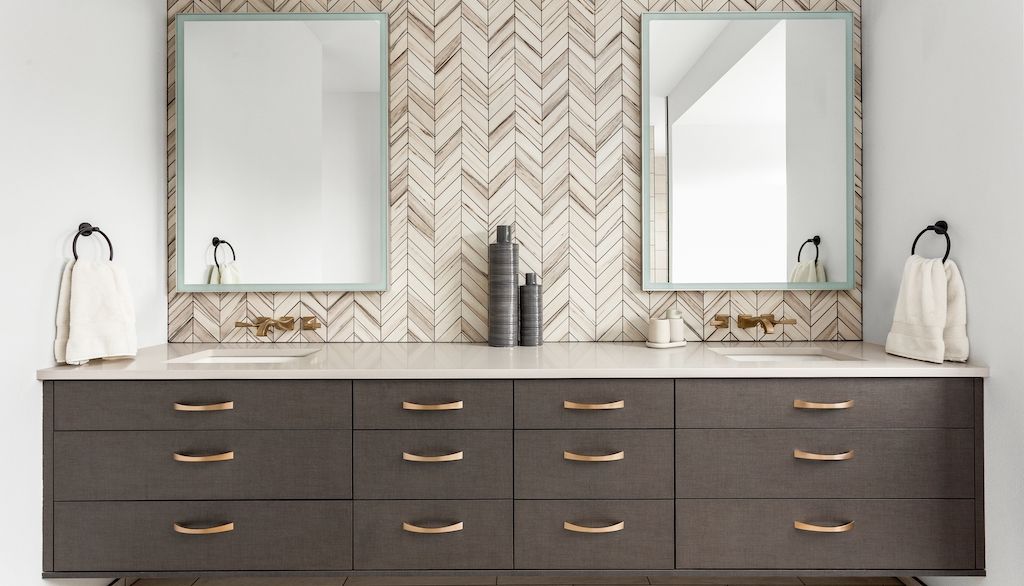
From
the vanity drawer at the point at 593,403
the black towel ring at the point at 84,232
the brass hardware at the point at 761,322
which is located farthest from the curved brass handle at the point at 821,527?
the black towel ring at the point at 84,232

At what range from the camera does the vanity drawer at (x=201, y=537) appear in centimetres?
163

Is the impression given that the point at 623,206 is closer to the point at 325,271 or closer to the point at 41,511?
the point at 325,271

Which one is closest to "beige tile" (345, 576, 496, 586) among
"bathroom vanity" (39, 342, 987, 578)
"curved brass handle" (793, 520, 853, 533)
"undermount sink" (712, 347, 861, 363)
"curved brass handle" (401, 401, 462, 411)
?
"bathroom vanity" (39, 342, 987, 578)

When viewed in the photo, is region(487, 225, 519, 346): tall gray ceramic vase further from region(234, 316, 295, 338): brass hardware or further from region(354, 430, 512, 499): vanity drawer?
region(234, 316, 295, 338): brass hardware

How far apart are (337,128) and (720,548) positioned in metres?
1.86

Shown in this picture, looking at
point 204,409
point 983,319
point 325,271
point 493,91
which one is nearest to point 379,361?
point 204,409

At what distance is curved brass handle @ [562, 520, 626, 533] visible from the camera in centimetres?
163

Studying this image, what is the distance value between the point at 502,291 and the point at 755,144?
1065mm

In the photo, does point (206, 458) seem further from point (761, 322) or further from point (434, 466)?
point (761, 322)

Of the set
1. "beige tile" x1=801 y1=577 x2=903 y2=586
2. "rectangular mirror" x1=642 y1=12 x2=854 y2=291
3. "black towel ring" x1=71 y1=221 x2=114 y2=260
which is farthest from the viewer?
"rectangular mirror" x1=642 y1=12 x2=854 y2=291

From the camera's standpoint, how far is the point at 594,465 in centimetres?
164

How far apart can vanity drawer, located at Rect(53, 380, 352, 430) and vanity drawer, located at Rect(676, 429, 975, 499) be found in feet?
3.16

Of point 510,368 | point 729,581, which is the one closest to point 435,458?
point 510,368

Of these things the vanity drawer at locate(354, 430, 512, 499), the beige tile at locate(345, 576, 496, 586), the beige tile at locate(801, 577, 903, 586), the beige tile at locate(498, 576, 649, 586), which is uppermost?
the vanity drawer at locate(354, 430, 512, 499)
